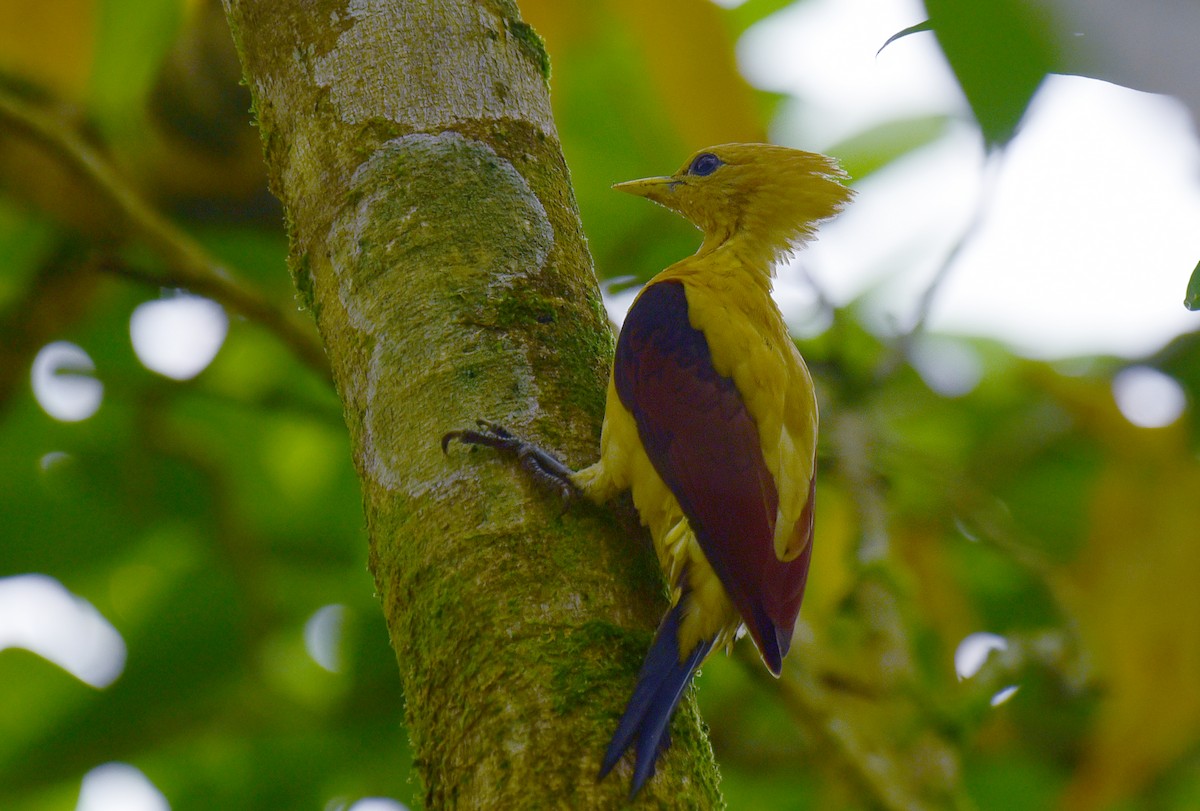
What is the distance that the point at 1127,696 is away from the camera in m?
3.50

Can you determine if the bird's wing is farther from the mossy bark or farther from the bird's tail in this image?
the bird's tail

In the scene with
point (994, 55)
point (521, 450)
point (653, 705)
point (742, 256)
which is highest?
point (994, 55)

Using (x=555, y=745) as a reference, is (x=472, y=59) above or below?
above

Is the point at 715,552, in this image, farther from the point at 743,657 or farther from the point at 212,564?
the point at 212,564

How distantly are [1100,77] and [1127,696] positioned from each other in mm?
2738

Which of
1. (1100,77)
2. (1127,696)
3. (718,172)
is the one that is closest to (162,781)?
(718,172)

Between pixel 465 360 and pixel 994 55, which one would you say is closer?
pixel 994 55

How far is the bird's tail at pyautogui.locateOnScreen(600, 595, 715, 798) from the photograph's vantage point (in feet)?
5.54

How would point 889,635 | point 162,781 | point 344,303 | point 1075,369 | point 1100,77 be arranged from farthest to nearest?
point 1075,369, point 162,781, point 889,635, point 344,303, point 1100,77

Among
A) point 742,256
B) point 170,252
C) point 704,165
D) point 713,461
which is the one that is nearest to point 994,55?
point 713,461

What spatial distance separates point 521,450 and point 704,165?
1960mm

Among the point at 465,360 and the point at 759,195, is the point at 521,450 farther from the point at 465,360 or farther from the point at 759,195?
the point at 759,195

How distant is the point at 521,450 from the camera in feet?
6.84

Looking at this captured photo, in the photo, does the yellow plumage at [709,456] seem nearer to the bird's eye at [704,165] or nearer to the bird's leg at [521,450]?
the bird's leg at [521,450]
